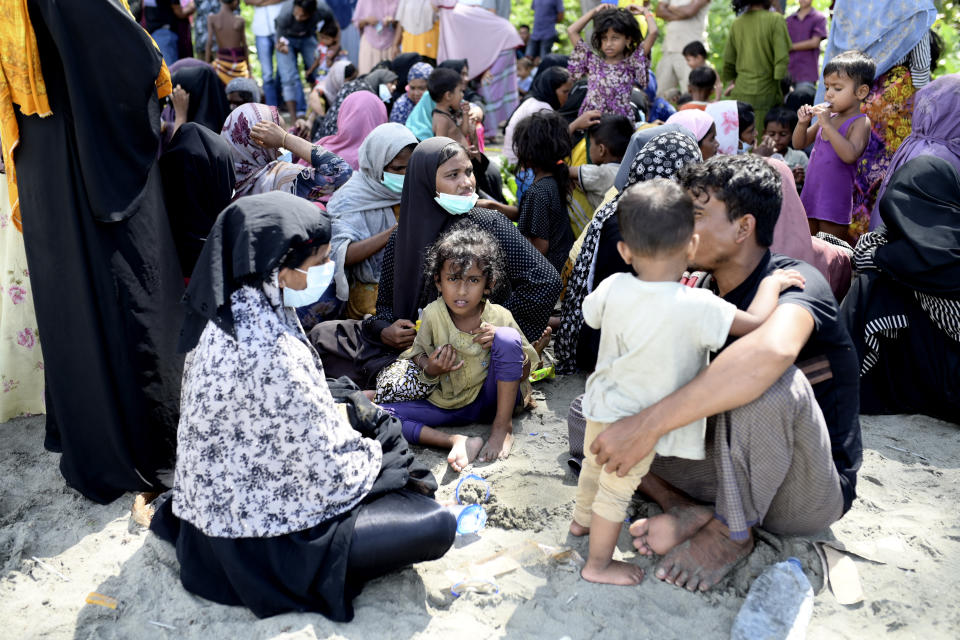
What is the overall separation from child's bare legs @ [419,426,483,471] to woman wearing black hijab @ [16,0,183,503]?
1.09 metres

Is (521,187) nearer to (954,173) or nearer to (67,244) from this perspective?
(954,173)

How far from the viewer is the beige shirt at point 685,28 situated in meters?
8.41

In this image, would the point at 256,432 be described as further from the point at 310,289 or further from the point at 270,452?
the point at 310,289

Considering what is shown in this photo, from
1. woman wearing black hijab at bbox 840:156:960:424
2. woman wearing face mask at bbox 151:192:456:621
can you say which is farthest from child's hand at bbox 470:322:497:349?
woman wearing black hijab at bbox 840:156:960:424

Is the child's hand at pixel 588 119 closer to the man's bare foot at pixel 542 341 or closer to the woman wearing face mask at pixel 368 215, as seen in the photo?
the woman wearing face mask at pixel 368 215

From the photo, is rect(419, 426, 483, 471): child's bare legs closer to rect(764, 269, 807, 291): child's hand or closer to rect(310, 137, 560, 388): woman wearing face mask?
rect(310, 137, 560, 388): woman wearing face mask

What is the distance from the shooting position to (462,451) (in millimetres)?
3404

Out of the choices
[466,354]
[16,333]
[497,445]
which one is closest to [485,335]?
[466,354]

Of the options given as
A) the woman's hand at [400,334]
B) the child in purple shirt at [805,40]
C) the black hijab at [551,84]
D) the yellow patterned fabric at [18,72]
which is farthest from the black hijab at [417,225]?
the child in purple shirt at [805,40]

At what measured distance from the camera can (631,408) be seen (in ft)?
8.21

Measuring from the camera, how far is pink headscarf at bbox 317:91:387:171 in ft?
19.9

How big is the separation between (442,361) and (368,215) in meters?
1.42

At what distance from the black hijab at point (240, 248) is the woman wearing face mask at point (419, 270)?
61.8 inches

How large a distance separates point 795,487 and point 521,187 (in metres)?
3.56
